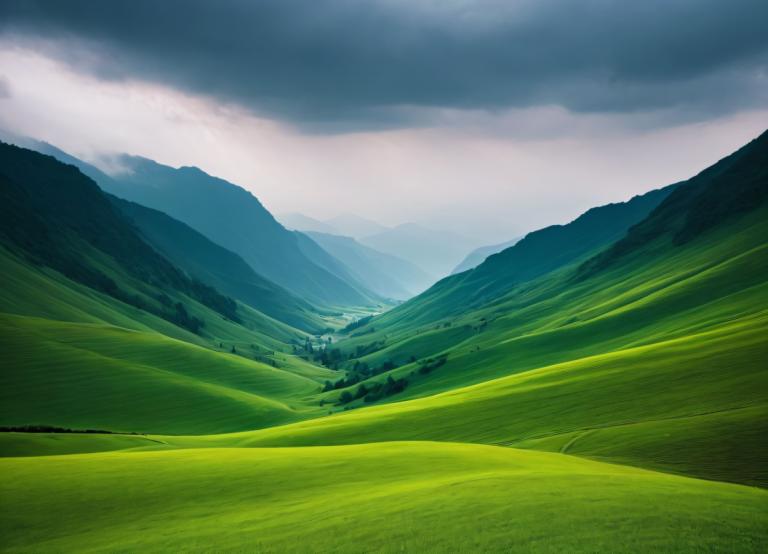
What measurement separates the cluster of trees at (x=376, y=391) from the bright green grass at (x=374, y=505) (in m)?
133

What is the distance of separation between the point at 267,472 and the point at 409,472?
11.9 meters

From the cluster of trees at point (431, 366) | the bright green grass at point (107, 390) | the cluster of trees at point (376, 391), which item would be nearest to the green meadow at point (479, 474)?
the bright green grass at point (107, 390)

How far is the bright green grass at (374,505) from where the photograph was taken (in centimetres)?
2534

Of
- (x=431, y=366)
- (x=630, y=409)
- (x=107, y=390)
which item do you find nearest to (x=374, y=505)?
(x=630, y=409)

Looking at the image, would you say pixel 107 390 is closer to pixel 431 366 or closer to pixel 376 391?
pixel 376 391

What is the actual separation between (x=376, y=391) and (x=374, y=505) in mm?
159841

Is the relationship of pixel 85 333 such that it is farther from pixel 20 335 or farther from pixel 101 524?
pixel 101 524

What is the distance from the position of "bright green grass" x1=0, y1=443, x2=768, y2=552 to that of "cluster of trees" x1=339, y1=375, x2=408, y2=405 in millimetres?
132961

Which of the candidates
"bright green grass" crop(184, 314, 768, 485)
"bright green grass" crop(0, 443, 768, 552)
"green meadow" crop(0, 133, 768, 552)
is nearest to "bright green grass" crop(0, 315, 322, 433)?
"green meadow" crop(0, 133, 768, 552)

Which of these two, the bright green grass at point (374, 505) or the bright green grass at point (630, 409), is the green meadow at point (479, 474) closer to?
the bright green grass at point (374, 505)

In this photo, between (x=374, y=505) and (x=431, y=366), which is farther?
(x=431, y=366)

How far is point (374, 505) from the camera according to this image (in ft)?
107

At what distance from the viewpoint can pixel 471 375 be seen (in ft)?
532

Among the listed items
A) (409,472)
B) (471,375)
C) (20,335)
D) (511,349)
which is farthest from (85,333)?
(409,472)
